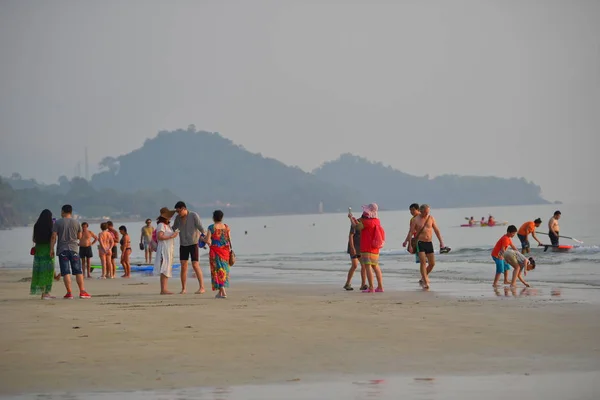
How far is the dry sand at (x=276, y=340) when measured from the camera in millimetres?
9609

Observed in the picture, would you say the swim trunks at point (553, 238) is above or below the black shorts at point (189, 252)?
below

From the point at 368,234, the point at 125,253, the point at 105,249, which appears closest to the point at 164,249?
the point at 368,234

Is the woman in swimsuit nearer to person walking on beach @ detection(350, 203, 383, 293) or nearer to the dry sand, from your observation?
person walking on beach @ detection(350, 203, 383, 293)

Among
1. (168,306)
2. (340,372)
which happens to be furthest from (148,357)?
(168,306)

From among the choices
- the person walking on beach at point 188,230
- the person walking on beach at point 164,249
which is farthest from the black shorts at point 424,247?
the person walking on beach at point 164,249

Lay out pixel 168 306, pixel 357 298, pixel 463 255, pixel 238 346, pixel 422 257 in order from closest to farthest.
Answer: pixel 238 346, pixel 168 306, pixel 357 298, pixel 422 257, pixel 463 255

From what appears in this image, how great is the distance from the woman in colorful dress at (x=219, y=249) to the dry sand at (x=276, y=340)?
70 cm

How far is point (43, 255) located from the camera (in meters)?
17.5

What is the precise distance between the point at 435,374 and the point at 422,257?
1027 centimetres

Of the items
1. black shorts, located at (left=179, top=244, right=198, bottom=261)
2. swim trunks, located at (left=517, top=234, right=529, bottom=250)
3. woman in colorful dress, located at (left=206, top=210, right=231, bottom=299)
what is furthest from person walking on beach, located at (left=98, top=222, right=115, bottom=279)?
swim trunks, located at (left=517, top=234, right=529, bottom=250)

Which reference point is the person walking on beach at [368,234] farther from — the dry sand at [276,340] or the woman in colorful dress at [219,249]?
the woman in colorful dress at [219,249]

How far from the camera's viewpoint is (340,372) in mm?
9625

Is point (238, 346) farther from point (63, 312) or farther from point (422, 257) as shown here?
point (422, 257)

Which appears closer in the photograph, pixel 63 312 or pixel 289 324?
pixel 289 324
